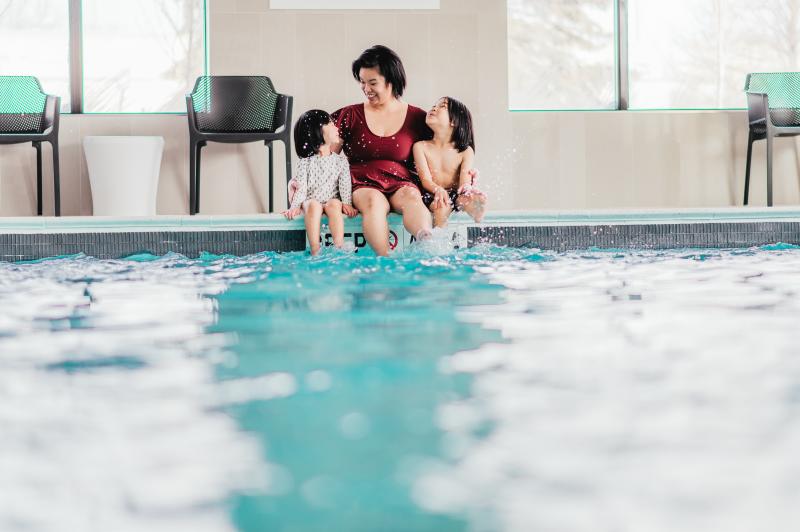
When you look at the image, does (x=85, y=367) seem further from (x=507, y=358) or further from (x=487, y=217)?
(x=487, y=217)

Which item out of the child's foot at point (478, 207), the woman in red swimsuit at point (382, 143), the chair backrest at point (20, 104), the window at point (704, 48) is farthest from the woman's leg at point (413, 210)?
the window at point (704, 48)

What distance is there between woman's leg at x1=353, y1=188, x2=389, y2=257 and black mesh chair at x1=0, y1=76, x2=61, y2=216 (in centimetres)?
229

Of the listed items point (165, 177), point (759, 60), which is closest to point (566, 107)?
point (759, 60)

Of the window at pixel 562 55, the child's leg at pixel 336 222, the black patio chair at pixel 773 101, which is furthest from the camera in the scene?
the window at pixel 562 55

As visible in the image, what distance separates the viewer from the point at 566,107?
5855 mm

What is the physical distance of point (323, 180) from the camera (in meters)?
3.72

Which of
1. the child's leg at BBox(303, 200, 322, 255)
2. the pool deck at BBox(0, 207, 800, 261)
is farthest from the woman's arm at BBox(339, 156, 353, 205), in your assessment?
the child's leg at BBox(303, 200, 322, 255)

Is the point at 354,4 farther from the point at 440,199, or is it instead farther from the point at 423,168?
the point at 440,199

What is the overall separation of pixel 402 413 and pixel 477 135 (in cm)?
464

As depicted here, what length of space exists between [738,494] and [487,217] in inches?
126

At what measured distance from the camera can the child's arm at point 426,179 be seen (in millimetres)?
3562

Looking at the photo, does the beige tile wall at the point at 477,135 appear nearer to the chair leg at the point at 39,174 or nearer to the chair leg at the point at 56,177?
the chair leg at the point at 39,174

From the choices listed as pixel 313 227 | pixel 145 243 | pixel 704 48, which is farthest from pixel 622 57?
pixel 145 243

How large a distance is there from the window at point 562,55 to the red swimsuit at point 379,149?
79.3 inches
